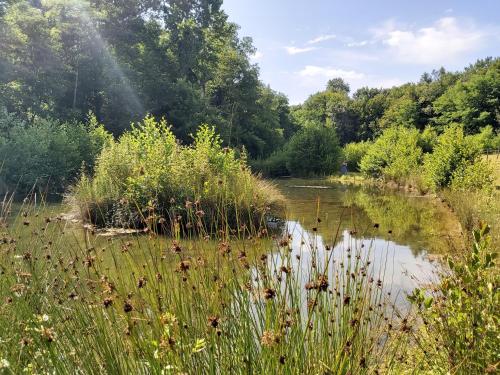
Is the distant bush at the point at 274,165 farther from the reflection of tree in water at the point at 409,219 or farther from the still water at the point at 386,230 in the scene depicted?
the reflection of tree in water at the point at 409,219

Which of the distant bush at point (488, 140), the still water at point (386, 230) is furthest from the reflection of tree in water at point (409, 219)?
the distant bush at point (488, 140)

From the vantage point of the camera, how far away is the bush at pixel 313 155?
97.1ft

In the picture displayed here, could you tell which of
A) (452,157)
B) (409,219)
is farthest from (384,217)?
(452,157)

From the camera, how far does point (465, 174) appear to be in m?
13.3

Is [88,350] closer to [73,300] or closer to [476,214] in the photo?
[73,300]

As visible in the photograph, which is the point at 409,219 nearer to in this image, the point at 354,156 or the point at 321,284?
the point at 321,284

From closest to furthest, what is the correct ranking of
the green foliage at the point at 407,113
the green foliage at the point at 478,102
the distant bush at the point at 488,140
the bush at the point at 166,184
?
the bush at the point at 166,184
the distant bush at the point at 488,140
the green foliage at the point at 478,102
the green foliage at the point at 407,113

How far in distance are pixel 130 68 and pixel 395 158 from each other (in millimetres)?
15100

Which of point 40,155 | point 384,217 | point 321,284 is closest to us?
point 321,284

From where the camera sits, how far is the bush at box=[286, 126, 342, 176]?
97.1 feet

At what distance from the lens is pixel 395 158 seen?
23.1m

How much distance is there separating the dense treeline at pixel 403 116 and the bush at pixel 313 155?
68 mm

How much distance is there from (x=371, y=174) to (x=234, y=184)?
17.3 meters

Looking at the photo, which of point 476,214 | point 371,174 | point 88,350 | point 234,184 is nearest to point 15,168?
point 234,184
